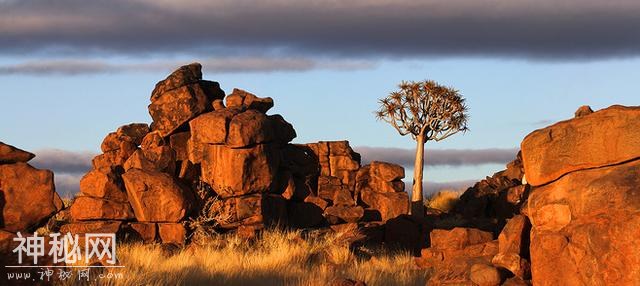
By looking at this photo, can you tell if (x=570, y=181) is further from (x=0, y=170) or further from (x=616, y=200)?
(x=0, y=170)

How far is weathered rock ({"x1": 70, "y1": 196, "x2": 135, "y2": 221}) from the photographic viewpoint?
29.0 meters

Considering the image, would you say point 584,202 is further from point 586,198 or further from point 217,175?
point 217,175

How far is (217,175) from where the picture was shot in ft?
105

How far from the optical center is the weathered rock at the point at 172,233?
29.1m

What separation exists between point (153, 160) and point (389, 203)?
8.09 m

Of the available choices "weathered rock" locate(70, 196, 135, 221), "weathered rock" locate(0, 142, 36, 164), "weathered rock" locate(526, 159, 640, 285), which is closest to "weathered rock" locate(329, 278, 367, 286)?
"weathered rock" locate(526, 159, 640, 285)

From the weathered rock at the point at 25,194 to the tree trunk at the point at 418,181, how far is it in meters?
19.9

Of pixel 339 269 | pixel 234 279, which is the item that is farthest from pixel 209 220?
pixel 234 279

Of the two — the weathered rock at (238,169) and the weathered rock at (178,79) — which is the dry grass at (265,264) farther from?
the weathered rock at (178,79)

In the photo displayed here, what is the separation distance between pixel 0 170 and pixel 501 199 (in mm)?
20810

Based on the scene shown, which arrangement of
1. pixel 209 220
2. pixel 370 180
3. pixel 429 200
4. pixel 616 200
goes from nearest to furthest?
pixel 616 200 < pixel 209 220 < pixel 370 180 < pixel 429 200

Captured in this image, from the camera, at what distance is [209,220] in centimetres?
2994

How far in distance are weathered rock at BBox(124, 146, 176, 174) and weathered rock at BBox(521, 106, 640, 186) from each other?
17.5m

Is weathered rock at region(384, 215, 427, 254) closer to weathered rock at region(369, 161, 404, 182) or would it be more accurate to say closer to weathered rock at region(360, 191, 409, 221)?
weathered rock at region(360, 191, 409, 221)
